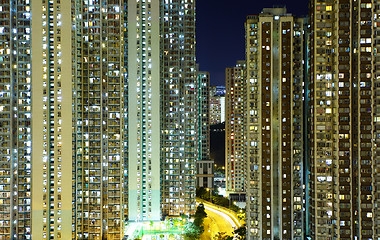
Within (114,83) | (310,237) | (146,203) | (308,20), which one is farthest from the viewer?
(146,203)

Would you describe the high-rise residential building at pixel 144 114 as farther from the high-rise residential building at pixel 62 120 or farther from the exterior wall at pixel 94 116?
the exterior wall at pixel 94 116

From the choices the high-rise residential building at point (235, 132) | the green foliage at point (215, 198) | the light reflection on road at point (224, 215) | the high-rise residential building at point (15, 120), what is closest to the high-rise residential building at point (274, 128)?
the light reflection on road at point (224, 215)

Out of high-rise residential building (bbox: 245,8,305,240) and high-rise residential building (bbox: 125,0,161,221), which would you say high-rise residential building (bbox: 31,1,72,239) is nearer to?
high-rise residential building (bbox: 125,0,161,221)

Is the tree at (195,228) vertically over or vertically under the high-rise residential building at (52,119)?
under

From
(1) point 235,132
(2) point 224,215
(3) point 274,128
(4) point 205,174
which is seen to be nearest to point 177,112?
(3) point 274,128

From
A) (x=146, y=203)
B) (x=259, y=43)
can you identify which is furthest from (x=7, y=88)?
(x=259, y=43)

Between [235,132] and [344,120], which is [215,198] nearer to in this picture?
Result: [235,132]

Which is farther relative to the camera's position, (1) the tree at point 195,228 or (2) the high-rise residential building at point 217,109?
(2) the high-rise residential building at point 217,109

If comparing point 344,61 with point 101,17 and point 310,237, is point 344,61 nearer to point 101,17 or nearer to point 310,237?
point 310,237
